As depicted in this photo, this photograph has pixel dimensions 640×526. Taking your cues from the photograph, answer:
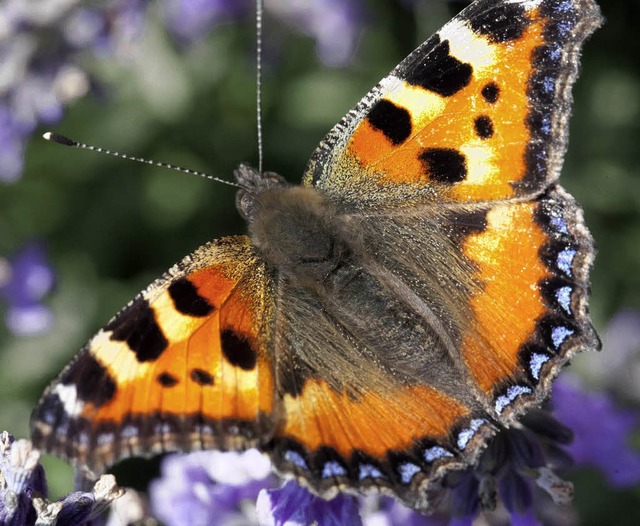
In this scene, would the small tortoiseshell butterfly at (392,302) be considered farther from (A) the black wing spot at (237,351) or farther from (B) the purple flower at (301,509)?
(B) the purple flower at (301,509)

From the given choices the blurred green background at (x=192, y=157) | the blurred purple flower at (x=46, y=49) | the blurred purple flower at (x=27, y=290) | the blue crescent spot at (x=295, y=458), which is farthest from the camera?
the blurred green background at (x=192, y=157)

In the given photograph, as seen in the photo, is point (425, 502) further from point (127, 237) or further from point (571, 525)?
point (127, 237)

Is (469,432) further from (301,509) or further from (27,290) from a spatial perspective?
(27,290)

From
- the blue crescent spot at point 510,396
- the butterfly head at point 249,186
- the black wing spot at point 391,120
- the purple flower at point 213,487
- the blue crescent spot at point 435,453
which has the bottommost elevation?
the purple flower at point 213,487

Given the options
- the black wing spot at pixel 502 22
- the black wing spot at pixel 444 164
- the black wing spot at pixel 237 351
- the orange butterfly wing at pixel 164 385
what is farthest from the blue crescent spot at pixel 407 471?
the black wing spot at pixel 502 22

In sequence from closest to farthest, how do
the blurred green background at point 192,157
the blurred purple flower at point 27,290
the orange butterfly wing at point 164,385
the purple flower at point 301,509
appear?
the orange butterfly wing at point 164,385 < the purple flower at point 301,509 < the blurred purple flower at point 27,290 < the blurred green background at point 192,157

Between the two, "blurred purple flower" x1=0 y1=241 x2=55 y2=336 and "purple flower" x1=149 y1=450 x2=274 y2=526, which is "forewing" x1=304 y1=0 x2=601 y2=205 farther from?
"blurred purple flower" x1=0 y1=241 x2=55 y2=336

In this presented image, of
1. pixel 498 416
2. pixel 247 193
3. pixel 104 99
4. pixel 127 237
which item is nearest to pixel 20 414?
pixel 127 237
